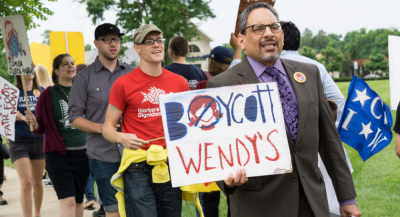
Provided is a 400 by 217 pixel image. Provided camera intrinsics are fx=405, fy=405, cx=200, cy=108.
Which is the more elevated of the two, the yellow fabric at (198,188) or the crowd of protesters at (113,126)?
the crowd of protesters at (113,126)

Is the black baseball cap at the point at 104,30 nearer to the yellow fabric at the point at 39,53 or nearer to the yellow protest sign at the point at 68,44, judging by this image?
the yellow protest sign at the point at 68,44

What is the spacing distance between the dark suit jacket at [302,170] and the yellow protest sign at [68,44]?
944 cm

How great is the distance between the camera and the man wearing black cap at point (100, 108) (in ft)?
13.2

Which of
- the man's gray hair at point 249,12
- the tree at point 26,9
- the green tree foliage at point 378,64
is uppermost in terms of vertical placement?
the green tree foliage at point 378,64

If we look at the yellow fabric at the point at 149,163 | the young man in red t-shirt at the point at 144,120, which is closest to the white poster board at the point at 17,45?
the young man in red t-shirt at the point at 144,120

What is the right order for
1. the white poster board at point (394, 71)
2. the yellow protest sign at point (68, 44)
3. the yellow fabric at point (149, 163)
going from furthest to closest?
the yellow protest sign at point (68, 44), the white poster board at point (394, 71), the yellow fabric at point (149, 163)

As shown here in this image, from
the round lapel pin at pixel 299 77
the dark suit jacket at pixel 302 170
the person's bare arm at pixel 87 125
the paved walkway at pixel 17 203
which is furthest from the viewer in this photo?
the paved walkway at pixel 17 203

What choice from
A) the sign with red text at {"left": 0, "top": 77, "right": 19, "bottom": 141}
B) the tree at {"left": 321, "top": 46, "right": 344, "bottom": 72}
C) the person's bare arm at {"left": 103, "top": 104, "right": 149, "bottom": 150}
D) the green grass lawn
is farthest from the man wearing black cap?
the tree at {"left": 321, "top": 46, "right": 344, "bottom": 72}

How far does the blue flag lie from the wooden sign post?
13.5 ft

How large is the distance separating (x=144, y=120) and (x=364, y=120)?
2.29m

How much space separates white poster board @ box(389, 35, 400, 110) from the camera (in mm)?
3672

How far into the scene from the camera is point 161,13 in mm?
25578

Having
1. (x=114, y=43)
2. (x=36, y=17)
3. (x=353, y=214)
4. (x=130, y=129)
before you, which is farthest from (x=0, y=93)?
(x=353, y=214)

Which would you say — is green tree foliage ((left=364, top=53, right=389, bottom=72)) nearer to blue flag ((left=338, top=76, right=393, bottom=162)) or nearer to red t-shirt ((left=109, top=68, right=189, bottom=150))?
blue flag ((left=338, top=76, right=393, bottom=162))
